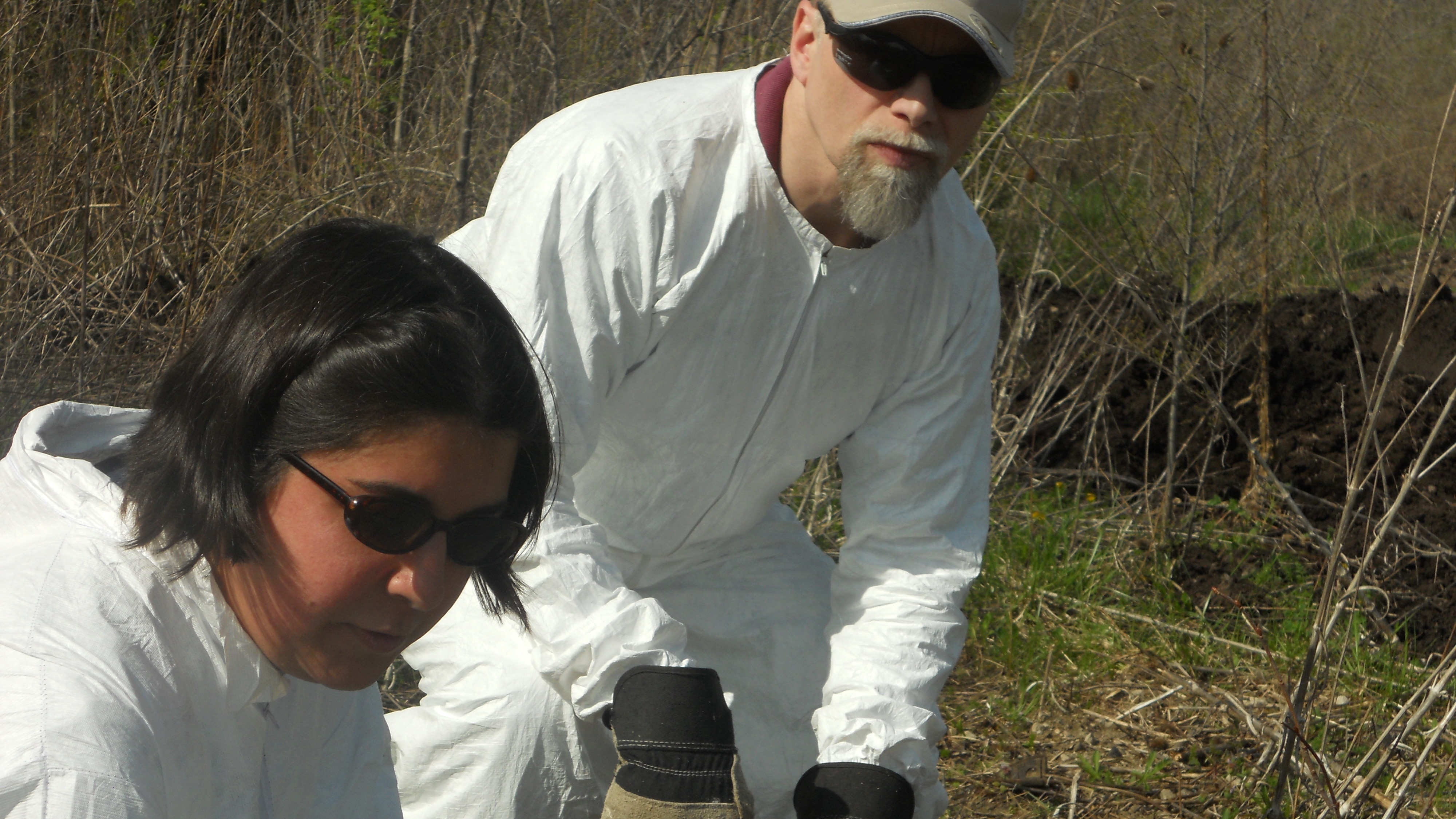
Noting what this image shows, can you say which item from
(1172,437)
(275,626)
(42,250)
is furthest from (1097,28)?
(275,626)

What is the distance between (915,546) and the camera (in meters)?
2.60

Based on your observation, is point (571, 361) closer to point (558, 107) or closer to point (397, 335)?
point (397, 335)

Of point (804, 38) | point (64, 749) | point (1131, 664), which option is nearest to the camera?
point (64, 749)

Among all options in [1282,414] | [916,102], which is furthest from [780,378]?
[1282,414]

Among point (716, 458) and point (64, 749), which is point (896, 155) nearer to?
point (716, 458)

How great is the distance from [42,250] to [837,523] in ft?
8.03

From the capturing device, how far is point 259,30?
15.0ft

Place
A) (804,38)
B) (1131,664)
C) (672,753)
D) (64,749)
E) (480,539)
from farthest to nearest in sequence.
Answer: (1131,664) → (804,38) → (672,753) → (480,539) → (64,749)

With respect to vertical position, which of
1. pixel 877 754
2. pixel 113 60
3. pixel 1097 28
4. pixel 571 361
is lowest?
pixel 877 754

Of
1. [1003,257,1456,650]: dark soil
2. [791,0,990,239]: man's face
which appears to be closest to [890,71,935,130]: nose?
[791,0,990,239]: man's face

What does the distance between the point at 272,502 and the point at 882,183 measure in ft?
4.32

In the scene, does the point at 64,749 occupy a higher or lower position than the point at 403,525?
lower

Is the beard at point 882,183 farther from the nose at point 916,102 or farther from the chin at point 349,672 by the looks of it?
the chin at point 349,672

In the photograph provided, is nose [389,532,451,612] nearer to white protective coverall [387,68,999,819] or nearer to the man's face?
white protective coverall [387,68,999,819]
